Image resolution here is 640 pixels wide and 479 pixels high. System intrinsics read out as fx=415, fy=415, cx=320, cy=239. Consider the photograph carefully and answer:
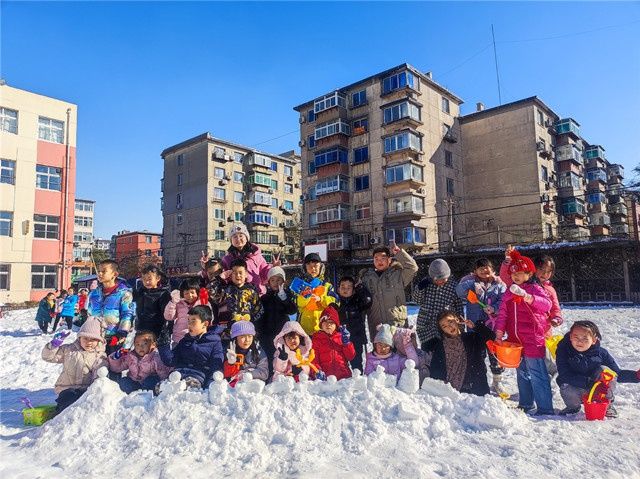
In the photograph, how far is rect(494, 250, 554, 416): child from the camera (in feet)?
15.4

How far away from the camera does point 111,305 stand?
535cm

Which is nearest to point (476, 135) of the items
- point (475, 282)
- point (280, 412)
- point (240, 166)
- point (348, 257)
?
point (348, 257)

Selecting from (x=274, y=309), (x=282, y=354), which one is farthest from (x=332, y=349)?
(x=274, y=309)

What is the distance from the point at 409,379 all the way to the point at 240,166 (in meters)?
48.8

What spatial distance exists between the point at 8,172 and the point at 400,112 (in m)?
28.6

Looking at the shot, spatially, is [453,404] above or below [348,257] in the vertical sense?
below

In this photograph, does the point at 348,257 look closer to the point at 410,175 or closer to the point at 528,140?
the point at 410,175

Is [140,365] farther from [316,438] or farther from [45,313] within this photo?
[45,313]

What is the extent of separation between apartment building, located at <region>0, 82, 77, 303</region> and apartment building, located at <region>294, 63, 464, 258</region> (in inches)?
763

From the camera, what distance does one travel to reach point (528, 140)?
3591cm

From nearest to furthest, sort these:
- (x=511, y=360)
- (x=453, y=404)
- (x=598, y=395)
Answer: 1. (x=453, y=404)
2. (x=598, y=395)
3. (x=511, y=360)

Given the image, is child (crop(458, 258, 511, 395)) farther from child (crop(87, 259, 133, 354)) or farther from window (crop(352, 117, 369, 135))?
window (crop(352, 117, 369, 135))

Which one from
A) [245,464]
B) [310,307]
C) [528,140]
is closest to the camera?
[245,464]

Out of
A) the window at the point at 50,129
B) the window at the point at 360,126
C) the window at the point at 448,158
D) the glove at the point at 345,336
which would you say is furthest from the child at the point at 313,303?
the window at the point at 448,158
